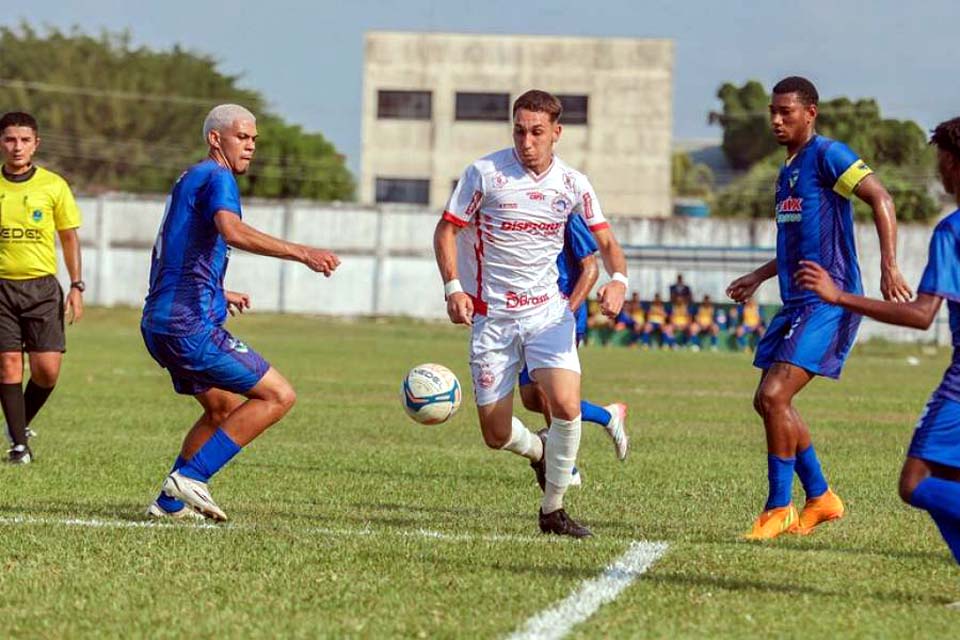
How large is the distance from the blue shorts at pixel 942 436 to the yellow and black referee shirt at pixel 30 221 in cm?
758

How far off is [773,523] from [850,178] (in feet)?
6.06

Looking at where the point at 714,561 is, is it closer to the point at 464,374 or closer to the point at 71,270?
the point at 71,270

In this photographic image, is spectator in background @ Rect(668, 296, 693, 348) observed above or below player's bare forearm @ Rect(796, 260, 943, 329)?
below

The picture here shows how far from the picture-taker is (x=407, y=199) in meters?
68.4

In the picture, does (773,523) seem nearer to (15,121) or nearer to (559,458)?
(559,458)

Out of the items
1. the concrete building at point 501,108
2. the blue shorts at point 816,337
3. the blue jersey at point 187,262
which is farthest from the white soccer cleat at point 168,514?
the concrete building at point 501,108

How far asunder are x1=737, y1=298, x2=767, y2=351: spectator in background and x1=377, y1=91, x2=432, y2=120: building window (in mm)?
28456

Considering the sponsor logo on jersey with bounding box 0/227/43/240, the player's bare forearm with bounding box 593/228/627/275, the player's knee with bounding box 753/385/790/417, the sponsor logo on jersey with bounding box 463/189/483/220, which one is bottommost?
the player's knee with bounding box 753/385/790/417

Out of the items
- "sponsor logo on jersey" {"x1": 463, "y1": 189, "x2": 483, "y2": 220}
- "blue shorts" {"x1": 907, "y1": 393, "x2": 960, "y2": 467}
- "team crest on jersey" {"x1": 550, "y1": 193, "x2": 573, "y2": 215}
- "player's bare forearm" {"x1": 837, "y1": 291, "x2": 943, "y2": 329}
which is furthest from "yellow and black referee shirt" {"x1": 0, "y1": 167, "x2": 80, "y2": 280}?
"blue shorts" {"x1": 907, "y1": 393, "x2": 960, "y2": 467}

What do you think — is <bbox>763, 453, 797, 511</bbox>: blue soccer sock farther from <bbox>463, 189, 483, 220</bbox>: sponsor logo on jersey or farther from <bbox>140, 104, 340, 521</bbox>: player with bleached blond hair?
<bbox>140, 104, 340, 521</bbox>: player with bleached blond hair

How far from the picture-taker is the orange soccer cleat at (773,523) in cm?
867

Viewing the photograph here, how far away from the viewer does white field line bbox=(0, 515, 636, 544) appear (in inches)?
332

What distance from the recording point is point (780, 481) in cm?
884

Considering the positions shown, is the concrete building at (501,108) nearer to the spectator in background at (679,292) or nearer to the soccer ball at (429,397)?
the spectator in background at (679,292)
